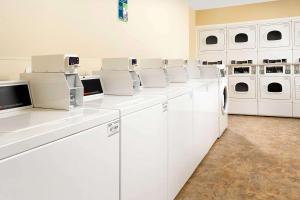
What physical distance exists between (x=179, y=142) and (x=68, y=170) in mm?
1301

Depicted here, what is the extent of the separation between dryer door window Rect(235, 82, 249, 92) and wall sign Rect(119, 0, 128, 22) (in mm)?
3604

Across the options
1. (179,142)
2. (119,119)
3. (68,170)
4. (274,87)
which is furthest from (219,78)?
(68,170)

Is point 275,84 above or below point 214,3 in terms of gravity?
below

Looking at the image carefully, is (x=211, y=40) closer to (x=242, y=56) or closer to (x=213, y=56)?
(x=213, y=56)

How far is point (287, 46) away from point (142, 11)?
136 inches

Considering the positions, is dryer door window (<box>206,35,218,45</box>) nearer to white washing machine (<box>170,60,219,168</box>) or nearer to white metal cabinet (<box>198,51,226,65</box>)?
white metal cabinet (<box>198,51,226,65</box>)

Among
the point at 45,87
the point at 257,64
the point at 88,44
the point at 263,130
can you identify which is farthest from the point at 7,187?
the point at 257,64

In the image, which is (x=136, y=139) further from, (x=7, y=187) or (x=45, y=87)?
(x=7, y=187)

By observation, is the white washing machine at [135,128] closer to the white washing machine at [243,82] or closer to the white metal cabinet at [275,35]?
the white washing machine at [243,82]

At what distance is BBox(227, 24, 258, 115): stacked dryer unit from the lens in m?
5.40

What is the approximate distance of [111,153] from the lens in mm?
1146

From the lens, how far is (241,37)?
553 centimetres

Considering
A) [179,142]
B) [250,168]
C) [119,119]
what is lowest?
[250,168]

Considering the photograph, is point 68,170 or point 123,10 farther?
point 123,10
